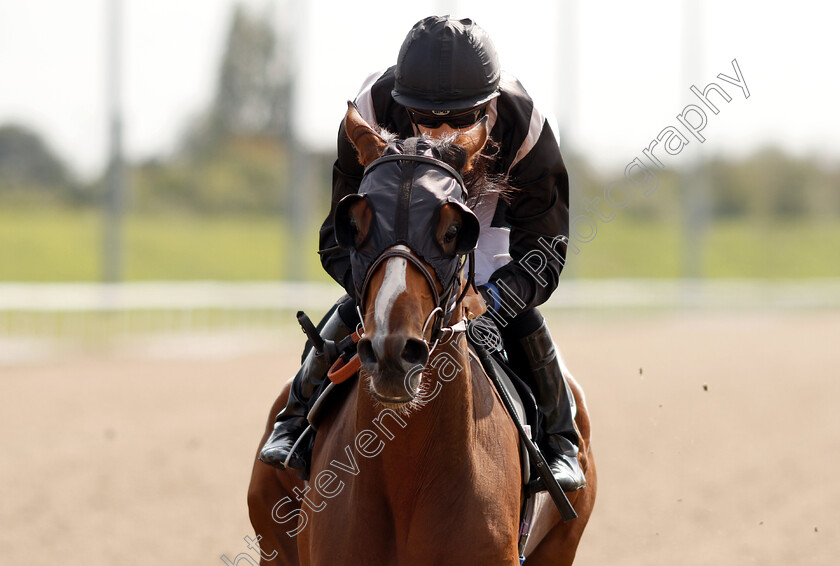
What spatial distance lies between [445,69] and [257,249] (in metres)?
26.9

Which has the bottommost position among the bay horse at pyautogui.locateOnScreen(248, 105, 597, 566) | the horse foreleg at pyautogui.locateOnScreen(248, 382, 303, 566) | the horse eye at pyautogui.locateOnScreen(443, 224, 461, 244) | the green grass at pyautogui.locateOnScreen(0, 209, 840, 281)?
the green grass at pyautogui.locateOnScreen(0, 209, 840, 281)

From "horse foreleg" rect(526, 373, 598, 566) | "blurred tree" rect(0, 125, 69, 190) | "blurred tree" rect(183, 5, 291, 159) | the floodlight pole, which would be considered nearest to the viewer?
"horse foreleg" rect(526, 373, 598, 566)

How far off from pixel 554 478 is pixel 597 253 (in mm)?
28401

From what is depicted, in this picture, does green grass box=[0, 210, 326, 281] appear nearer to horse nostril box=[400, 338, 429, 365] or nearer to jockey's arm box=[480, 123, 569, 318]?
jockey's arm box=[480, 123, 569, 318]

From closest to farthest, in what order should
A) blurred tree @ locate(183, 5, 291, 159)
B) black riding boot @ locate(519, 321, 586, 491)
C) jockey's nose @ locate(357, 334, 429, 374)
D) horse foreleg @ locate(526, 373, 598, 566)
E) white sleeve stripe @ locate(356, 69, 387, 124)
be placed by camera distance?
jockey's nose @ locate(357, 334, 429, 374)
white sleeve stripe @ locate(356, 69, 387, 124)
black riding boot @ locate(519, 321, 586, 491)
horse foreleg @ locate(526, 373, 598, 566)
blurred tree @ locate(183, 5, 291, 159)

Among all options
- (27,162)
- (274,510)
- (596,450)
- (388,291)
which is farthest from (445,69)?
(27,162)

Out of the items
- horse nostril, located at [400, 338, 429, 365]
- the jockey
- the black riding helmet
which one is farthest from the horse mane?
horse nostril, located at [400, 338, 429, 365]

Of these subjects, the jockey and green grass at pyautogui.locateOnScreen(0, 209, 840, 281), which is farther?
green grass at pyautogui.locateOnScreen(0, 209, 840, 281)

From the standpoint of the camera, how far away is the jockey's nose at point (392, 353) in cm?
267

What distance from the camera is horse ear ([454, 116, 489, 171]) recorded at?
309 cm

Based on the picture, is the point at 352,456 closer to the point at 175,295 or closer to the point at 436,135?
the point at 436,135

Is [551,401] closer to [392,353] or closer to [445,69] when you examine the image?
[445,69]

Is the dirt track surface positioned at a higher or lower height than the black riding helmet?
lower

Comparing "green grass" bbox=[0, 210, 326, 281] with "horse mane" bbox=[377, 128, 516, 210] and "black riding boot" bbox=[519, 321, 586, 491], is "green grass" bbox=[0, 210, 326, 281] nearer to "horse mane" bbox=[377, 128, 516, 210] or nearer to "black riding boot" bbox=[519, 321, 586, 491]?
"black riding boot" bbox=[519, 321, 586, 491]
